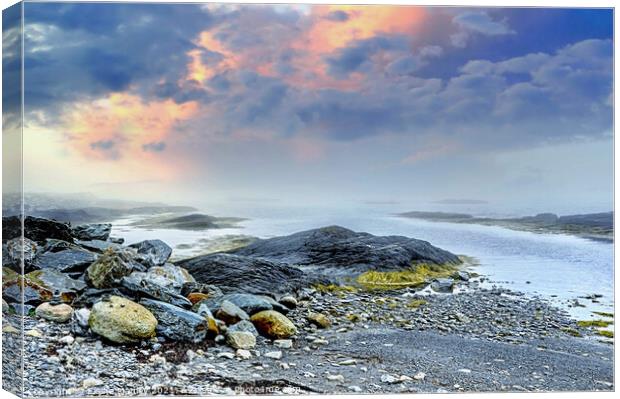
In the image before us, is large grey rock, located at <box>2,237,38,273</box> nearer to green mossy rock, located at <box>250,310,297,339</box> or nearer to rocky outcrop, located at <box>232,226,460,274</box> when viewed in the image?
rocky outcrop, located at <box>232,226,460,274</box>

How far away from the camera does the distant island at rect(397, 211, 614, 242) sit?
764cm

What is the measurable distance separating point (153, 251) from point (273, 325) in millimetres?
1333

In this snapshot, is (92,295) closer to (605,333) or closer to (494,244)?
(494,244)

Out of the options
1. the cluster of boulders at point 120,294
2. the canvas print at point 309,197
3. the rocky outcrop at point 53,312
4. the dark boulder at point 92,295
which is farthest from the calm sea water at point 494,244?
the rocky outcrop at point 53,312

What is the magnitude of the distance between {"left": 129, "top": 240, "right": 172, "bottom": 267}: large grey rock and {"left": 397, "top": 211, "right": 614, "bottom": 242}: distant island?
2.27 metres

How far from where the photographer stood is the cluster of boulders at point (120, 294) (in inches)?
273

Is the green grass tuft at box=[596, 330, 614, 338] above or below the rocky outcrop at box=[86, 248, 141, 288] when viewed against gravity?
below

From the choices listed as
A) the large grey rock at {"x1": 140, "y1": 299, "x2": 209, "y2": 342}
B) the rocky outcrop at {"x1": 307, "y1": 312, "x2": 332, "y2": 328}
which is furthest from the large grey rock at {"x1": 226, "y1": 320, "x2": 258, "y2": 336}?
the rocky outcrop at {"x1": 307, "y1": 312, "x2": 332, "y2": 328}

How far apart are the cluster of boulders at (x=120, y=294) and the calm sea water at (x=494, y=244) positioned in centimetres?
26

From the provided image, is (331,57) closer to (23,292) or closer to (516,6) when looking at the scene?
(516,6)

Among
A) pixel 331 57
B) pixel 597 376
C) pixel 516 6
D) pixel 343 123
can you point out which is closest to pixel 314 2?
pixel 331 57

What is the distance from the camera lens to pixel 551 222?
777 cm

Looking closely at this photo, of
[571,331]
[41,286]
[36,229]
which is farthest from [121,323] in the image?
[571,331]

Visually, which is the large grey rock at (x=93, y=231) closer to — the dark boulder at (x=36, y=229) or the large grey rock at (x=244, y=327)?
the dark boulder at (x=36, y=229)
